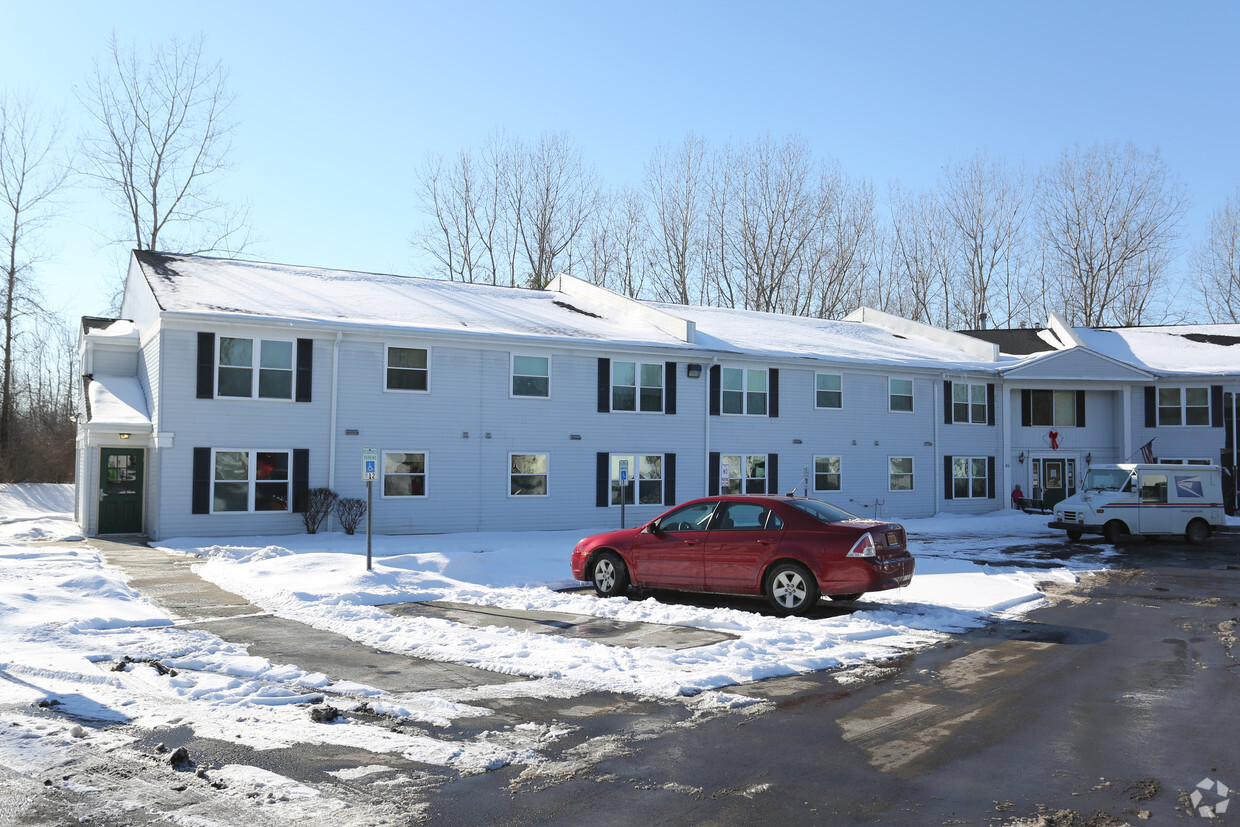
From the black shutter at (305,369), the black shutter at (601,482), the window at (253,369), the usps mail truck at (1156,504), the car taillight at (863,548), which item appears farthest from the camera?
the black shutter at (601,482)

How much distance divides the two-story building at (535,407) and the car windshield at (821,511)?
1136 cm

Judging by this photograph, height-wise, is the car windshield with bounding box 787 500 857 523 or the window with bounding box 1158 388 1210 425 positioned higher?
the window with bounding box 1158 388 1210 425

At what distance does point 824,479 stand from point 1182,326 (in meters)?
21.3

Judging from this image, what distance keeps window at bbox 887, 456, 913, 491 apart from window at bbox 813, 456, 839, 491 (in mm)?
2185

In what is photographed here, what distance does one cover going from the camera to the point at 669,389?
2591 centimetres

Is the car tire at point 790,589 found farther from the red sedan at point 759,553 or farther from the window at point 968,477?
the window at point 968,477

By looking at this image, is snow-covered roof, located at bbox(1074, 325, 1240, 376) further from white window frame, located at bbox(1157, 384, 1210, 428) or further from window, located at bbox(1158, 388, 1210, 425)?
window, located at bbox(1158, 388, 1210, 425)

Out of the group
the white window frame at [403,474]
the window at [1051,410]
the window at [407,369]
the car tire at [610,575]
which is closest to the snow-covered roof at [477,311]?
the window at [407,369]

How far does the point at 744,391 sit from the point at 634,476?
442 centimetres

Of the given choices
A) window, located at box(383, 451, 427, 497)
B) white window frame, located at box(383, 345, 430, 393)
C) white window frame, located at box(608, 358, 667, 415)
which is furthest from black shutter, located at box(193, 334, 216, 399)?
white window frame, located at box(608, 358, 667, 415)

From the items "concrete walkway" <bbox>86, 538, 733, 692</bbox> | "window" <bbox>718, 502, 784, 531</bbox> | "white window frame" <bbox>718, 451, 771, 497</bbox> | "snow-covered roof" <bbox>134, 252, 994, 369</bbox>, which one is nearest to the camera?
"concrete walkway" <bbox>86, 538, 733, 692</bbox>

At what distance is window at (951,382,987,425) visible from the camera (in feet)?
103

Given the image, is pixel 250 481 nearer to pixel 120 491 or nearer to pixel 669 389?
pixel 120 491

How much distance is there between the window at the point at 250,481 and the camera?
20562 millimetres
